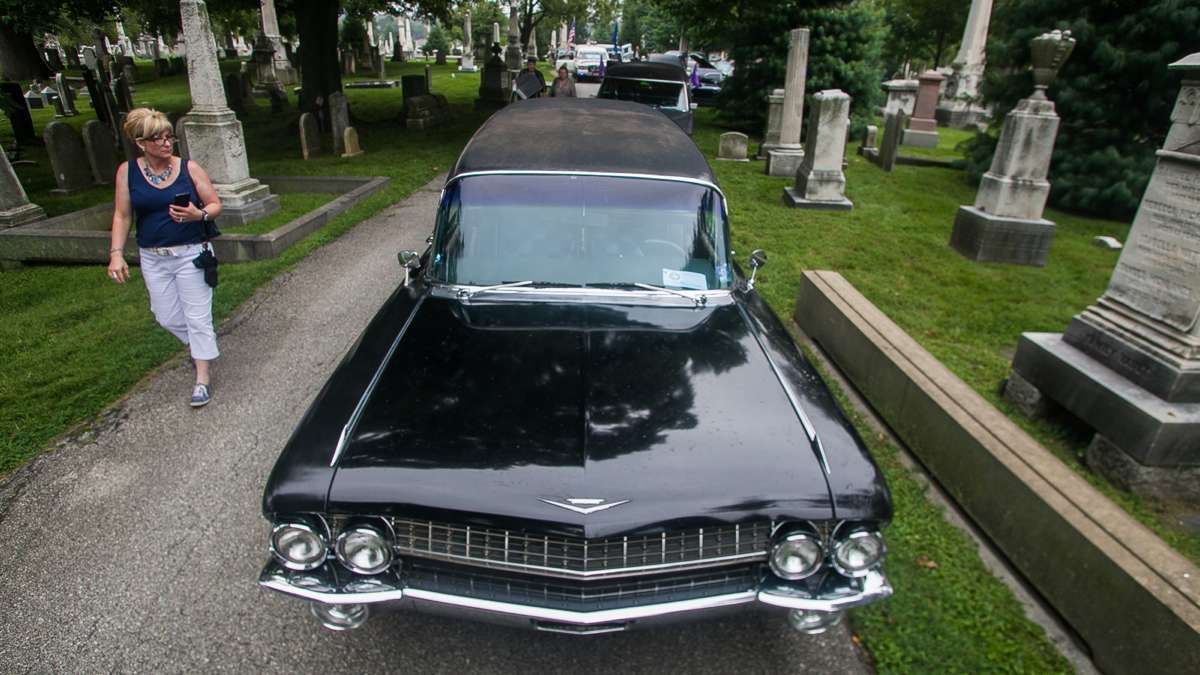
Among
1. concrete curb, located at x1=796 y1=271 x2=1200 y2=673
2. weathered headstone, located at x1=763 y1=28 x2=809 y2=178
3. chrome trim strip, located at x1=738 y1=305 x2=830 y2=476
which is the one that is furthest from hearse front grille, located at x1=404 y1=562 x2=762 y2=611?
weathered headstone, located at x1=763 y1=28 x2=809 y2=178

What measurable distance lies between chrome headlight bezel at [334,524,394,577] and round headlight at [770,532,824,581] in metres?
1.34

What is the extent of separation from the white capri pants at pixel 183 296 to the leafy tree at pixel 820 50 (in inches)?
593

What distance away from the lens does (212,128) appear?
26.8ft

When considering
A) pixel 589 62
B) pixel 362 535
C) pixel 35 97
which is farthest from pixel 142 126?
pixel 589 62

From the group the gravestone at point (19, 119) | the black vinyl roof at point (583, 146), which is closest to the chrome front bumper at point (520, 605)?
the black vinyl roof at point (583, 146)

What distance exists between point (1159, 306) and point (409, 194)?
9.55 metres

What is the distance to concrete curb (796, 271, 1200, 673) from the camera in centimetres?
231

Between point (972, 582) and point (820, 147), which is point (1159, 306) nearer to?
point (972, 582)

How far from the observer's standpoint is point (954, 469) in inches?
138

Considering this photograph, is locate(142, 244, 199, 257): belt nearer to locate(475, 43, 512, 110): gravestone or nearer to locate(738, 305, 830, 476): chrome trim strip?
locate(738, 305, 830, 476): chrome trim strip

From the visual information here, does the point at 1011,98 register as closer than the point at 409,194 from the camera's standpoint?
No

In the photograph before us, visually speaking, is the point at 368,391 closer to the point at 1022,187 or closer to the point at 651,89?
the point at 1022,187

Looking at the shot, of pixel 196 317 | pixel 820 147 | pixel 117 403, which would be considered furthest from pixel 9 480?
pixel 820 147

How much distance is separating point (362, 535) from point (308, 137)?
12685 millimetres
